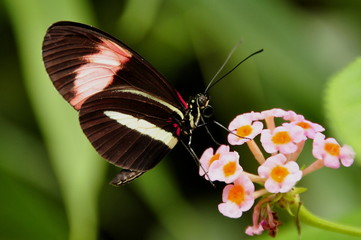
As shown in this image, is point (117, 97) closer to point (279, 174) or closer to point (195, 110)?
point (195, 110)

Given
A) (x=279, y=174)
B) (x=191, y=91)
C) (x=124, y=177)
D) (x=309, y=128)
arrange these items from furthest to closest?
(x=191, y=91), (x=124, y=177), (x=309, y=128), (x=279, y=174)

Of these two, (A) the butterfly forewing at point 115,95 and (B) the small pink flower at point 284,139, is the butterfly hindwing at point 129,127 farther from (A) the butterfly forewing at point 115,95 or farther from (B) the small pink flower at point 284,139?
(B) the small pink flower at point 284,139

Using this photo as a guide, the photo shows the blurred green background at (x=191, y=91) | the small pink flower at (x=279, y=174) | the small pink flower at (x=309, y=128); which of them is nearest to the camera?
the small pink flower at (x=279, y=174)

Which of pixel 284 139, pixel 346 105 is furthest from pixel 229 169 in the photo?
pixel 346 105

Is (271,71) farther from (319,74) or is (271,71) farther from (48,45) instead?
(48,45)

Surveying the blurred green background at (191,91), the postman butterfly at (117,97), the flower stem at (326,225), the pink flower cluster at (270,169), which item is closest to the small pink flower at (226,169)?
the pink flower cluster at (270,169)

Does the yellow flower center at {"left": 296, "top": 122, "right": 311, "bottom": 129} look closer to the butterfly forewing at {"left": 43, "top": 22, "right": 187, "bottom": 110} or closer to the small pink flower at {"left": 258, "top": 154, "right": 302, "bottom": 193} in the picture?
the small pink flower at {"left": 258, "top": 154, "right": 302, "bottom": 193}
